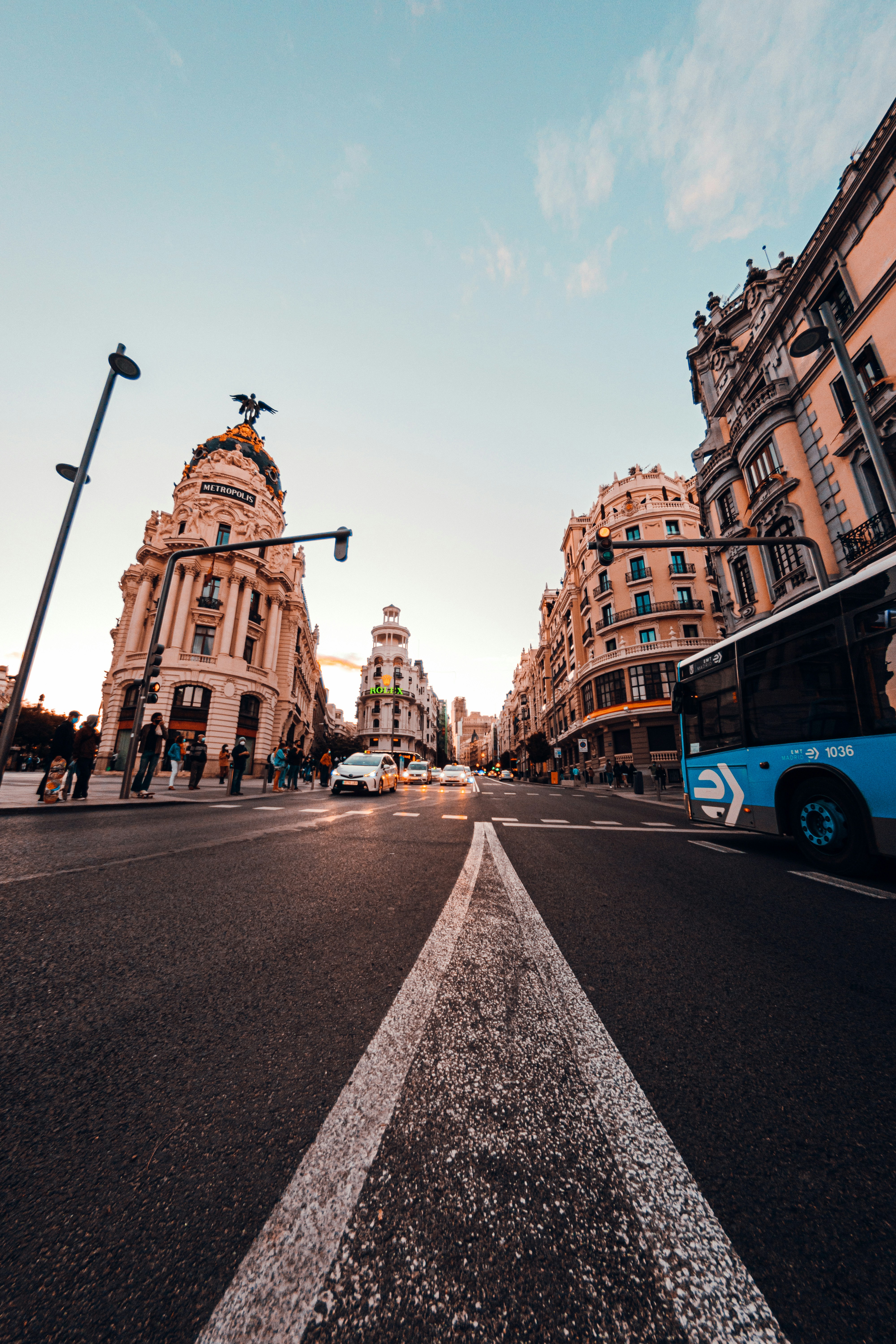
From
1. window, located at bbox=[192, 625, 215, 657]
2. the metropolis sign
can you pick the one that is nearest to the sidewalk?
window, located at bbox=[192, 625, 215, 657]

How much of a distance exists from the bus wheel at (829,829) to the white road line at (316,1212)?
5.54 meters

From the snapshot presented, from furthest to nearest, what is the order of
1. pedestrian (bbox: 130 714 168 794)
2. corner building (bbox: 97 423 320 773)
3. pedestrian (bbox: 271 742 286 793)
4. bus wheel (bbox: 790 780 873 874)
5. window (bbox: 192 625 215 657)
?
window (bbox: 192 625 215 657) < corner building (bbox: 97 423 320 773) < pedestrian (bbox: 271 742 286 793) < pedestrian (bbox: 130 714 168 794) < bus wheel (bbox: 790 780 873 874)

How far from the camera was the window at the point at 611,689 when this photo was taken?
111ft

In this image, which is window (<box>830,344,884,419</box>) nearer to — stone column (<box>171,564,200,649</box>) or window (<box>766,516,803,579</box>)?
window (<box>766,516,803,579</box>)

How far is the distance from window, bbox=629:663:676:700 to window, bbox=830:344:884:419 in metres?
17.9

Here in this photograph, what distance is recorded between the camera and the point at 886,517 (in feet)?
44.7

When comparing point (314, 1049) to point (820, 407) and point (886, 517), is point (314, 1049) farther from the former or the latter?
point (820, 407)

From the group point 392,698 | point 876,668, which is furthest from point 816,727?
point 392,698

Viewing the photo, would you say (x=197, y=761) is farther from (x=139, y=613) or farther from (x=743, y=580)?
(x=743, y=580)

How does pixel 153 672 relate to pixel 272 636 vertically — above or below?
Result: below

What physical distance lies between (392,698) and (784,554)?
67.1m

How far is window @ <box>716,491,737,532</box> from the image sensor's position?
69.6 feet

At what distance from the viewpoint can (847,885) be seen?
14.8ft

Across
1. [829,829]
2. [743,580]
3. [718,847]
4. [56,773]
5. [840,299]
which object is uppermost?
[840,299]
